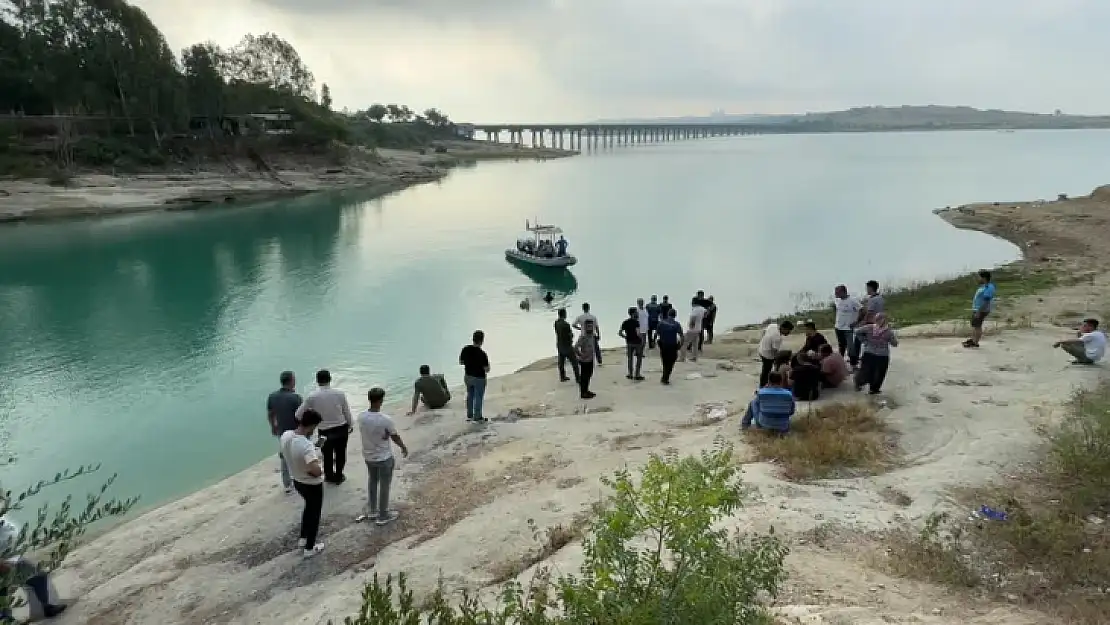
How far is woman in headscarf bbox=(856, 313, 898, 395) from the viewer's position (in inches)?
454

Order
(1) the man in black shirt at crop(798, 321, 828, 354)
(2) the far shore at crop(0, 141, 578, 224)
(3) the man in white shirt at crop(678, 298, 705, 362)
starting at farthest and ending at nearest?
1. (2) the far shore at crop(0, 141, 578, 224)
2. (3) the man in white shirt at crop(678, 298, 705, 362)
3. (1) the man in black shirt at crop(798, 321, 828, 354)

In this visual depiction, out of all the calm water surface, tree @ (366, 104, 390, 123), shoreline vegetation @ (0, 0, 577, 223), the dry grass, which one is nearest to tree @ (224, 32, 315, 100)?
shoreline vegetation @ (0, 0, 577, 223)

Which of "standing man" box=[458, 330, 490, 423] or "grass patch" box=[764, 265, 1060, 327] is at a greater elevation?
"standing man" box=[458, 330, 490, 423]

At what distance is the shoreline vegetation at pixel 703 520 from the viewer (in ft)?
17.1

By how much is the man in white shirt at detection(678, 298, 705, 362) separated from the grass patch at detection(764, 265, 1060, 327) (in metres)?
6.52

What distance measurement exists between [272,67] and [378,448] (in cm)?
10219

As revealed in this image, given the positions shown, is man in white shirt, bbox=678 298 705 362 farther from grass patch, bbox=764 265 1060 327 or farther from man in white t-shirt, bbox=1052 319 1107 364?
man in white t-shirt, bbox=1052 319 1107 364

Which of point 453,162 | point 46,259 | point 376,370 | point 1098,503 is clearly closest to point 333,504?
point 1098,503

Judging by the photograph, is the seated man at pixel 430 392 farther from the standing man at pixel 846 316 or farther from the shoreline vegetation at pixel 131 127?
the shoreline vegetation at pixel 131 127

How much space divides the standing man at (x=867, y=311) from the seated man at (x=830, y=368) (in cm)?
83

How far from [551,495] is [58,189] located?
66803mm

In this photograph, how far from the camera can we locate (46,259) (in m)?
41.9

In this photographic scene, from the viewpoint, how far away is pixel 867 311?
43.4ft

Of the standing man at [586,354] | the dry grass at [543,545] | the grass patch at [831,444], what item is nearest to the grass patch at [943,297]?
the standing man at [586,354]
